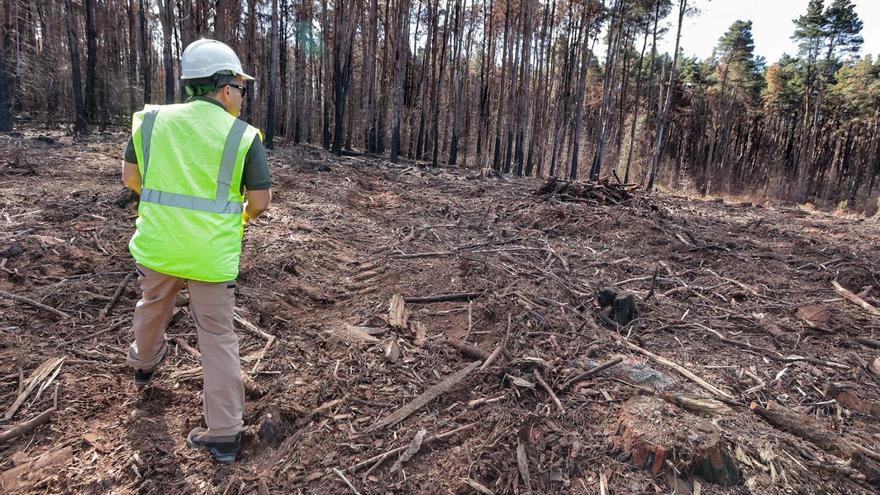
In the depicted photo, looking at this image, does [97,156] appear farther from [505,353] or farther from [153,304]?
[505,353]

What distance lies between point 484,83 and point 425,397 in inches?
1140

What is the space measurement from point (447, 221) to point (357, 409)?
537cm

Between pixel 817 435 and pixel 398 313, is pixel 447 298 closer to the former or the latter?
pixel 398 313

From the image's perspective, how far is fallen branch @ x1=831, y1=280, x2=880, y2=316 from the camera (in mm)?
4629

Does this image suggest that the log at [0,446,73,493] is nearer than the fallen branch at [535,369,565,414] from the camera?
A: Yes

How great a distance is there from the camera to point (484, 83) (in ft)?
96.2

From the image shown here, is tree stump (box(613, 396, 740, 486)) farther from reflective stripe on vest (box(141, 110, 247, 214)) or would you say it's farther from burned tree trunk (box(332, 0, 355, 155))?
burned tree trunk (box(332, 0, 355, 155))

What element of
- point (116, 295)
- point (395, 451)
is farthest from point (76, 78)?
point (395, 451)

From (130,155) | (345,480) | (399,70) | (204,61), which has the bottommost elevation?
(345,480)

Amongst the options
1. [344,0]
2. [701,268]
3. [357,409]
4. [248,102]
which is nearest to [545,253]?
[701,268]

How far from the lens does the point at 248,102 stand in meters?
23.7

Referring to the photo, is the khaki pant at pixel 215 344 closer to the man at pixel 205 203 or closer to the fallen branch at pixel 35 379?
the man at pixel 205 203

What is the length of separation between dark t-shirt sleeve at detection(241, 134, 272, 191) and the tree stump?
2375 mm

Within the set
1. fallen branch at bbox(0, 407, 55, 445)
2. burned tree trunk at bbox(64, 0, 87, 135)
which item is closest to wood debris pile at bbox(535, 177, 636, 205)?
fallen branch at bbox(0, 407, 55, 445)
